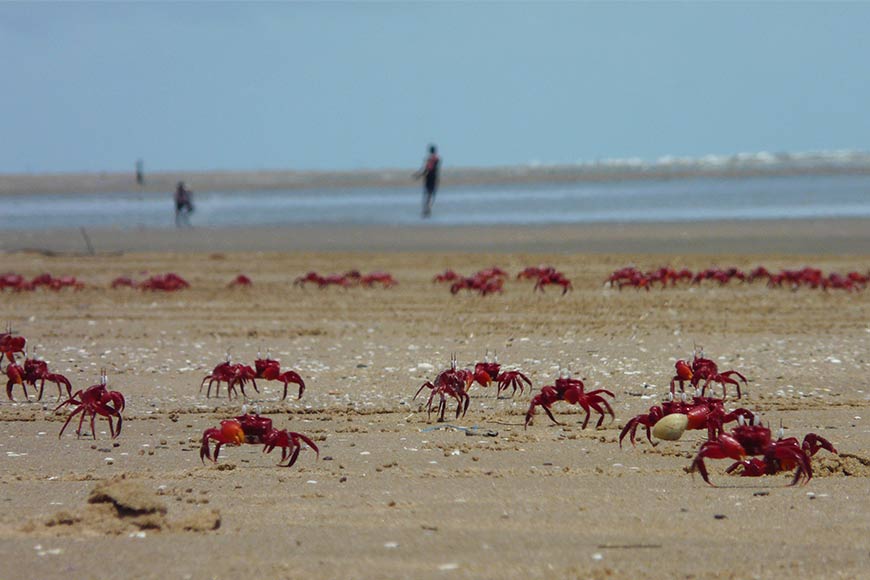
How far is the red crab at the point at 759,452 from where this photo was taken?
618 cm

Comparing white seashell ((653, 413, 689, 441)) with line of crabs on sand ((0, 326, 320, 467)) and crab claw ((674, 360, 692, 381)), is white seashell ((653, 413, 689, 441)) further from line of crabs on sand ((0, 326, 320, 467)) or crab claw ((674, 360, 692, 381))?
line of crabs on sand ((0, 326, 320, 467))

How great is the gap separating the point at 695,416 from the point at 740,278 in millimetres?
9792

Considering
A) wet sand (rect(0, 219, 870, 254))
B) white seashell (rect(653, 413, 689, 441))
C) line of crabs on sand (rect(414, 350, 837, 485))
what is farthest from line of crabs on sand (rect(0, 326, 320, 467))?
wet sand (rect(0, 219, 870, 254))

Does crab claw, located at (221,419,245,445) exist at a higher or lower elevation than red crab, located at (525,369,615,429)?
lower

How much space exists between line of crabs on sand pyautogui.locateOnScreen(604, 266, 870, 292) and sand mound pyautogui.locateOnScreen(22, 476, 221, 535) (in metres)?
10.8

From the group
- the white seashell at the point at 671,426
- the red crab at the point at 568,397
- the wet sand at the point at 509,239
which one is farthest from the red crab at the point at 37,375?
the wet sand at the point at 509,239

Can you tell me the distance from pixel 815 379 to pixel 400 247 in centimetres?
1677

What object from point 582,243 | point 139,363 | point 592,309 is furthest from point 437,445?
point 582,243

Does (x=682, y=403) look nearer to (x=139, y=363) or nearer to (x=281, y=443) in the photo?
(x=281, y=443)

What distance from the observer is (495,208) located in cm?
4150

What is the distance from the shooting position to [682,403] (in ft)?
23.5

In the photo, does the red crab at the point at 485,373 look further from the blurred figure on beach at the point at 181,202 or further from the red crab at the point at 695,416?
the blurred figure on beach at the point at 181,202

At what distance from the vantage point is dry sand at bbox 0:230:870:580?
5184 mm

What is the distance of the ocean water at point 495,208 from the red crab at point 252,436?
82.8ft
